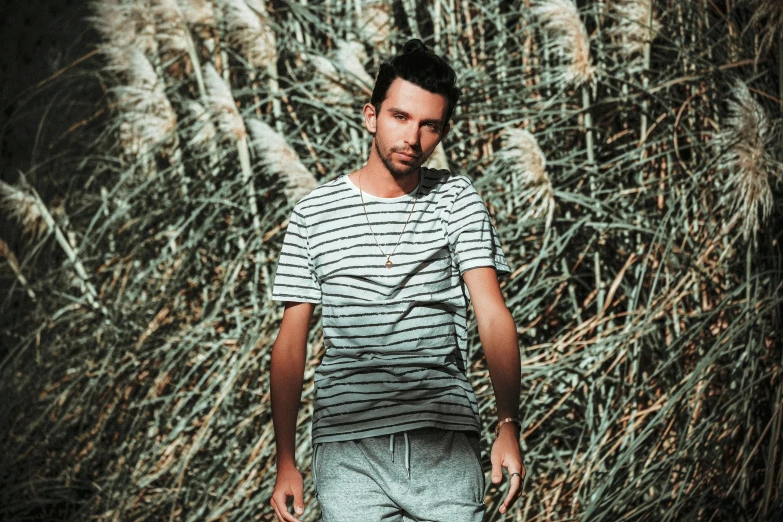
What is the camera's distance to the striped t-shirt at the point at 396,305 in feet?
5.23

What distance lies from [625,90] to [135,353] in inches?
79.7

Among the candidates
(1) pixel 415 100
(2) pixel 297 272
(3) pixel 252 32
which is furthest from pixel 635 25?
(2) pixel 297 272

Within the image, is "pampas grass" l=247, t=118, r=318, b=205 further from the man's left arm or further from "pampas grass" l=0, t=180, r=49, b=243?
the man's left arm

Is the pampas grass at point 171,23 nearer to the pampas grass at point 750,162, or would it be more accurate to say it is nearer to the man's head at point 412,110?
the pampas grass at point 750,162

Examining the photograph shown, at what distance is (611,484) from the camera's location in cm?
254

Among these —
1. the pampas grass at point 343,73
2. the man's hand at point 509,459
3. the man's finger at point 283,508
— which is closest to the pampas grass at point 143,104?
the pampas grass at point 343,73

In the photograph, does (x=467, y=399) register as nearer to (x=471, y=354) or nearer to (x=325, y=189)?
(x=325, y=189)

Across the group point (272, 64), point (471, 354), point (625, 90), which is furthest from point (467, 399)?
point (272, 64)

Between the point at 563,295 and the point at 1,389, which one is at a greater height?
the point at 563,295

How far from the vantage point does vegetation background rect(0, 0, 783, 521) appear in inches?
106

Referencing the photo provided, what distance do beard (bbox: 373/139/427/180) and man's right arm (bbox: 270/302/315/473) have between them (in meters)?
0.33

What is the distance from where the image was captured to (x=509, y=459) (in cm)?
150

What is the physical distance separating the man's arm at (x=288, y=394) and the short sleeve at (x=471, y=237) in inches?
12.2

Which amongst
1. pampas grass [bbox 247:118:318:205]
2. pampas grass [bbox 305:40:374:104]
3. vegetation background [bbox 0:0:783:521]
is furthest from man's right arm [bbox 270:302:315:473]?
pampas grass [bbox 305:40:374:104]
